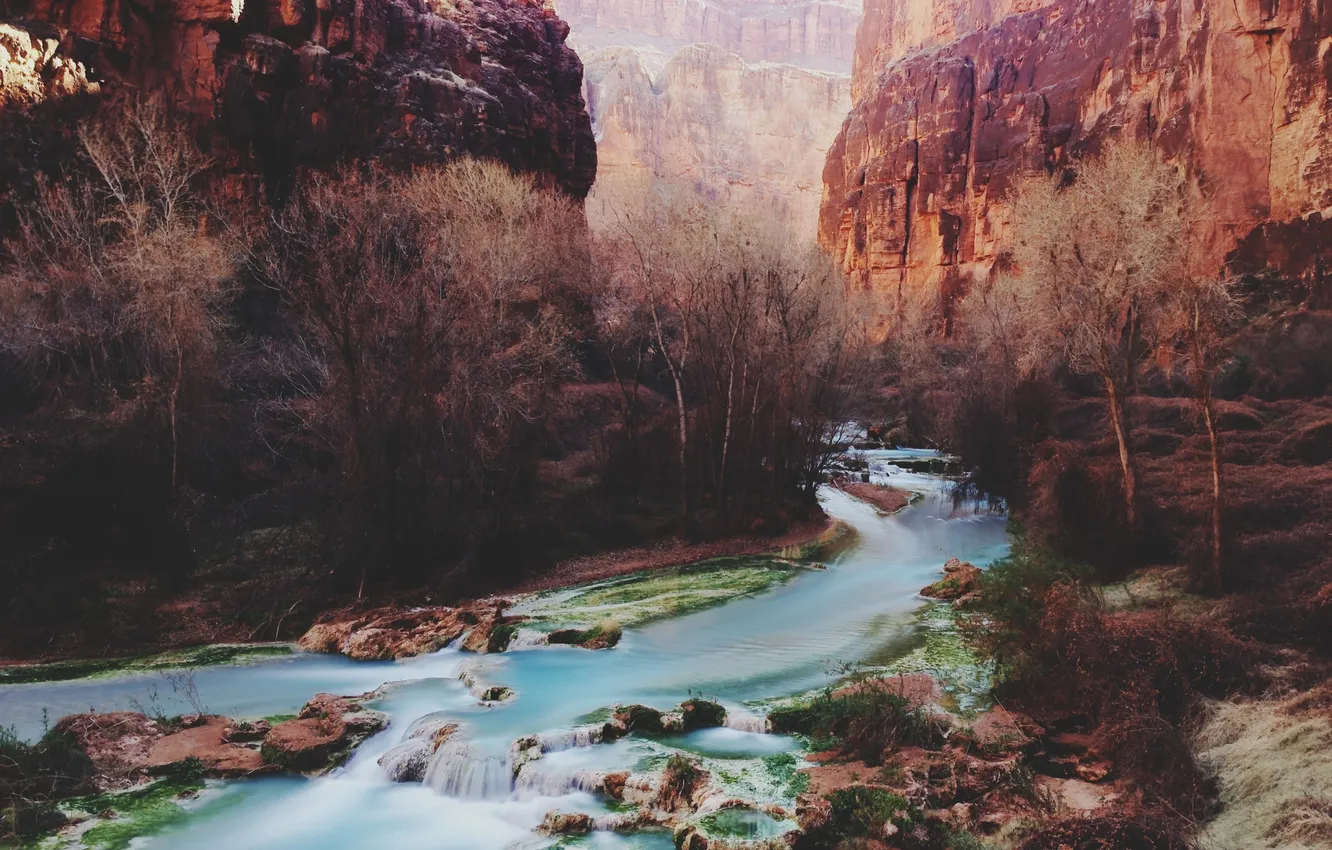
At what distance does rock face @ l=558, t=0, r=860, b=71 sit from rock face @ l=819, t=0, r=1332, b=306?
80351 millimetres

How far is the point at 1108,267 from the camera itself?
1576 cm

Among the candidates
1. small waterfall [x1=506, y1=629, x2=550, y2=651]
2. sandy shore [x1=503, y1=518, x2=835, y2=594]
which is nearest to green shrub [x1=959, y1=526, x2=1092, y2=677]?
small waterfall [x1=506, y1=629, x2=550, y2=651]

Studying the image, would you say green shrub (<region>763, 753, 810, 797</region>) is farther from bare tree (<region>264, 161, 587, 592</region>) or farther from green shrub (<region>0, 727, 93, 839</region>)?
bare tree (<region>264, 161, 587, 592</region>)

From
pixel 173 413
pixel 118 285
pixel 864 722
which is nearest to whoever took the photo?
pixel 864 722

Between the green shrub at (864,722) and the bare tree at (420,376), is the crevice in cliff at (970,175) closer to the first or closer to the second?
the bare tree at (420,376)

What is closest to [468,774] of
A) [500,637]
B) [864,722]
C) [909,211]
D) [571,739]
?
[571,739]

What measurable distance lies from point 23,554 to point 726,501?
15268 mm

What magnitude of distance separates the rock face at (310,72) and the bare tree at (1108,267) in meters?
25.8

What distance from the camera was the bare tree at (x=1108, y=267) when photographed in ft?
49.8

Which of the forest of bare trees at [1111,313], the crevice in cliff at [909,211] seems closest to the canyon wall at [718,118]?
the crevice in cliff at [909,211]

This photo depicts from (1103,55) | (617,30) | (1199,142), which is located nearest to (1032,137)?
(1103,55)

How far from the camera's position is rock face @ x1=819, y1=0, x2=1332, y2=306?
3519cm

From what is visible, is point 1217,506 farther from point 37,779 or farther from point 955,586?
point 37,779

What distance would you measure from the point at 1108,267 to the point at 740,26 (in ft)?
596
